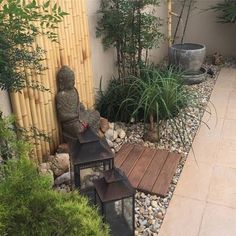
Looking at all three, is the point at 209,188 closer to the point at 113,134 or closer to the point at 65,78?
the point at 113,134

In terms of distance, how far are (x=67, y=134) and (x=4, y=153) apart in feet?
4.07

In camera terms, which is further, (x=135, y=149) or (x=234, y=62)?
(x=234, y=62)

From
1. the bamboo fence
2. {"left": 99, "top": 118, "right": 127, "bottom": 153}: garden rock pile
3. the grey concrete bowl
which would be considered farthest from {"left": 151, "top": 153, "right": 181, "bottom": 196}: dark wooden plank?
the grey concrete bowl

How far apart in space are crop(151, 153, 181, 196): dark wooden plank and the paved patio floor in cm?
9

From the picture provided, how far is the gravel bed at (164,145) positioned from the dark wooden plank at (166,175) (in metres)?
0.04

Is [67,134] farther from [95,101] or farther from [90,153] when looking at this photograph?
[90,153]

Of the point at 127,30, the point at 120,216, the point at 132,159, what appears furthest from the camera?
the point at 127,30

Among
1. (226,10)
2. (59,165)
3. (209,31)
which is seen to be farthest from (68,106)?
(209,31)

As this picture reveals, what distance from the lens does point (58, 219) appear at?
46.1 inches

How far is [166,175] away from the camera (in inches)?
108

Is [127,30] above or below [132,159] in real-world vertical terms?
above

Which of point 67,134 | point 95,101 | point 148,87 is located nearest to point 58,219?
point 67,134

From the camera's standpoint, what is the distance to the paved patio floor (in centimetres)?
227

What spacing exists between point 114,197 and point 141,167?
3.56 ft
